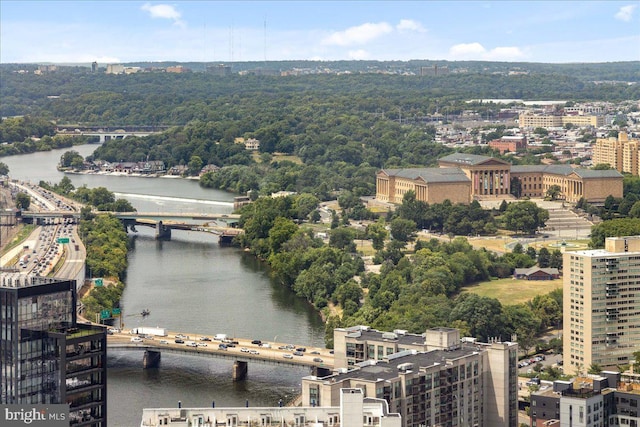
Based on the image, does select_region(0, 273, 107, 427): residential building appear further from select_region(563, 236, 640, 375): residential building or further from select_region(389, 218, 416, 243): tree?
select_region(389, 218, 416, 243): tree

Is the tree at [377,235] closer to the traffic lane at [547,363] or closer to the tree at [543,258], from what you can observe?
the tree at [543,258]

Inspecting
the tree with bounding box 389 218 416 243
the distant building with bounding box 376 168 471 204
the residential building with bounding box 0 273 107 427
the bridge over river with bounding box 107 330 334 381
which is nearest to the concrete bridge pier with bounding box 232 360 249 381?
the bridge over river with bounding box 107 330 334 381

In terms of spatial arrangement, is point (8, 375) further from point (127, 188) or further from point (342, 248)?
point (127, 188)

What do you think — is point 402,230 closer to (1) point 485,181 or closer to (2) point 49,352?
(1) point 485,181

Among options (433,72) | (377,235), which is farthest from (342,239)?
(433,72)

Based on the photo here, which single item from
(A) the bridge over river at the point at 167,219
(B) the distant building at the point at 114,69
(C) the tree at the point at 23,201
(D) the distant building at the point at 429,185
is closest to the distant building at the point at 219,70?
(B) the distant building at the point at 114,69

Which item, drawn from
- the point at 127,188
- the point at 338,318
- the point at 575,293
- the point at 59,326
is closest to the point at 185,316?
the point at 338,318
